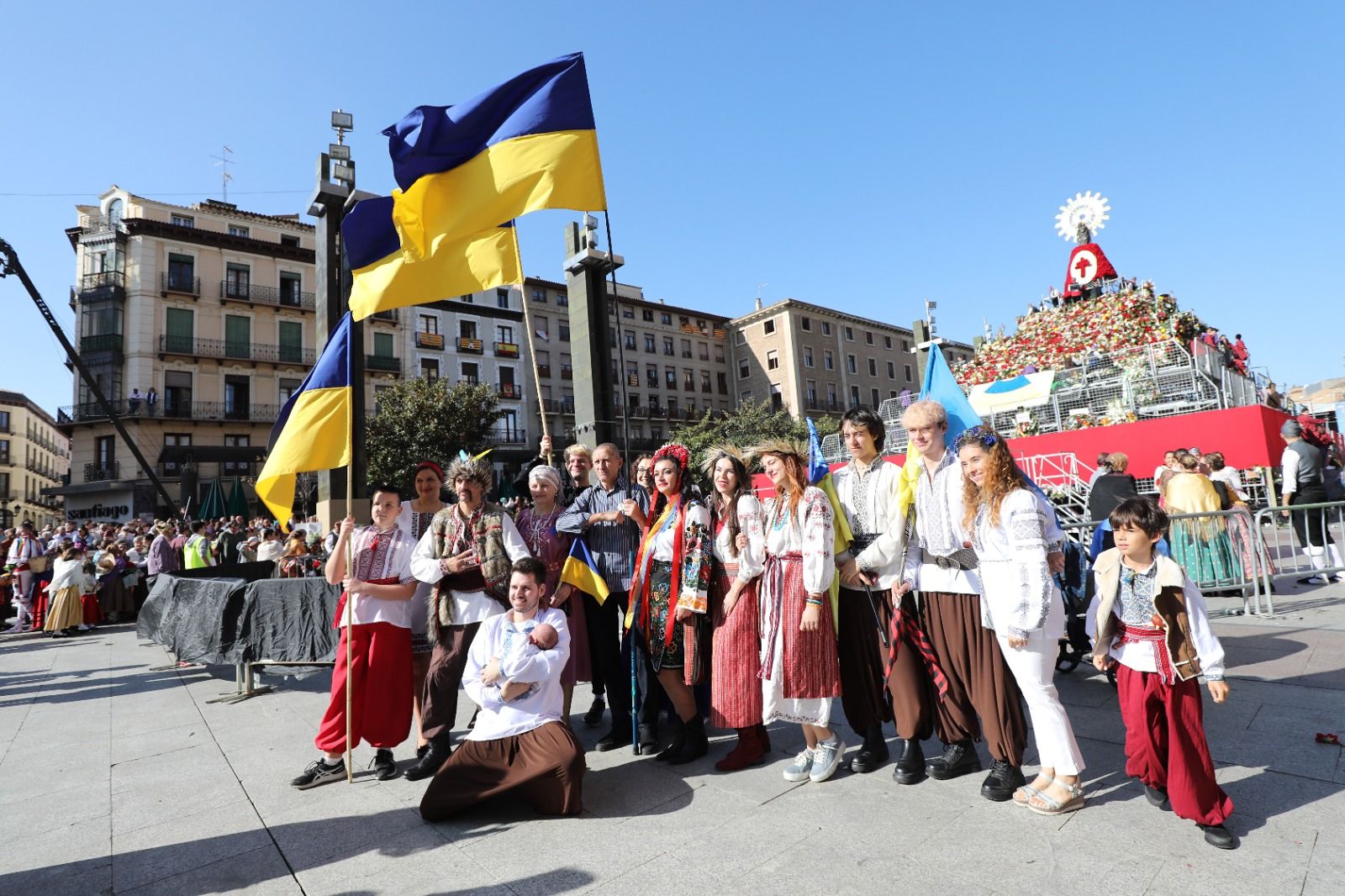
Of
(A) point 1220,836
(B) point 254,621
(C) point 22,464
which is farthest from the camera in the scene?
(C) point 22,464

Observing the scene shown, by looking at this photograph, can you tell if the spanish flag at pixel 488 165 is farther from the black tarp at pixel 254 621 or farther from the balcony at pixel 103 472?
the balcony at pixel 103 472

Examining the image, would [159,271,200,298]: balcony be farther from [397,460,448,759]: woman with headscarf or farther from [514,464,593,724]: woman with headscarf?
[514,464,593,724]: woman with headscarf

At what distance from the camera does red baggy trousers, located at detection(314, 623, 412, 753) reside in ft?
13.6

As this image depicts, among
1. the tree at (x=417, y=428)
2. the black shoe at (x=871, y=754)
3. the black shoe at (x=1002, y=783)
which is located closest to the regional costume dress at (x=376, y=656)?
the black shoe at (x=871, y=754)

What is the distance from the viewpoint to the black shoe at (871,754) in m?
3.72

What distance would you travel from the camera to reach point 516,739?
11.7ft

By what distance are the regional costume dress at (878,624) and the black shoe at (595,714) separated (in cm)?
196

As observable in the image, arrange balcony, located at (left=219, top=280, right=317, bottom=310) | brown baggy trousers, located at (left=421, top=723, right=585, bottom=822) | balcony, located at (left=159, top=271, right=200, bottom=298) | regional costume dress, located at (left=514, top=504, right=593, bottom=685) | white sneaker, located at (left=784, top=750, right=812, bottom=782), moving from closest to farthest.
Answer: brown baggy trousers, located at (left=421, top=723, right=585, bottom=822), white sneaker, located at (left=784, top=750, right=812, bottom=782), regional costume dress, located at (left=514, top=504, right=593, bottom=685), balcony, located at (left=159, top=271, right=200, bottom=298), balcony, located at (left=219, top=280, right=317, bottom=310)

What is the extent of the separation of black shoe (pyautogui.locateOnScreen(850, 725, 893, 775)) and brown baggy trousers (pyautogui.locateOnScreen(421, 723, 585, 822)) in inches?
57.0

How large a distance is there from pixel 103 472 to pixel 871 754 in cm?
3921

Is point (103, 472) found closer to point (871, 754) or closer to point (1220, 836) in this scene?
point (871, 754)

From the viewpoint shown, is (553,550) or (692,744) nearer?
(692,744)

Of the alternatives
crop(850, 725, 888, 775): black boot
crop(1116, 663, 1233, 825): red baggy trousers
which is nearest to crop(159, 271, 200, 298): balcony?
crop(850, 725, 888, 775): black boot

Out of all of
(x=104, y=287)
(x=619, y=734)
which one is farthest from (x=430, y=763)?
(x=104, y=287)
